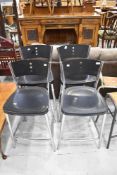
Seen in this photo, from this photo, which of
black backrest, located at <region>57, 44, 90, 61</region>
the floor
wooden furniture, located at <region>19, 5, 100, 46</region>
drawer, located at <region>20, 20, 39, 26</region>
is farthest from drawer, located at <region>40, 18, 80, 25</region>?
the floor

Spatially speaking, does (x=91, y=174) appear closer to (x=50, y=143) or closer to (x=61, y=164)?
(x=61, y=164)

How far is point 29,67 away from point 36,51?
0.47 m

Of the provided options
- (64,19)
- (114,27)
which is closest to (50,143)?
(64,19)

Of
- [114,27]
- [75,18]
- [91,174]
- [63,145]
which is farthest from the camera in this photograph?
[114,27]

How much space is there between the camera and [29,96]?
1.78 meters

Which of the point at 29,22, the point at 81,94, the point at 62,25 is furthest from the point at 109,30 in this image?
the point at 81,94

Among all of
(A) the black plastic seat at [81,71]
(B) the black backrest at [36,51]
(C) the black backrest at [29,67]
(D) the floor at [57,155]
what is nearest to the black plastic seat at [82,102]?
(A) the black plastic seat at [81,71]

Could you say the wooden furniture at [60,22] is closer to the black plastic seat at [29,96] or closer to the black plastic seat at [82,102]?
the black plastic seat at [29,96]

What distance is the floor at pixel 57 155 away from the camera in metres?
1.63

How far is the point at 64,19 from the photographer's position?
4.19 meters

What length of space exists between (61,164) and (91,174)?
0.93ft

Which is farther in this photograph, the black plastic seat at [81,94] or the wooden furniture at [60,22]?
the wooden furniture at [60,22]

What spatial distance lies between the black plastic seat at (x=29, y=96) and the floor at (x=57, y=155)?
0.50 feet

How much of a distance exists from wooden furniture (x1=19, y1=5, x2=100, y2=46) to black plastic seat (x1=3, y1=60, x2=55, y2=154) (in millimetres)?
2509
